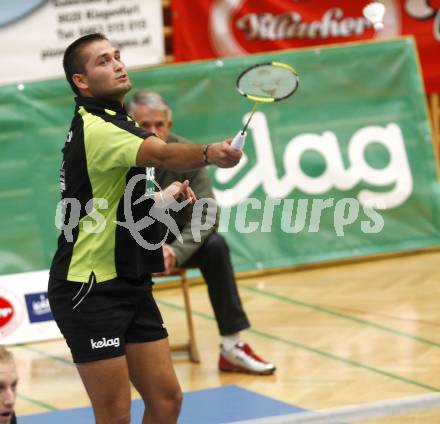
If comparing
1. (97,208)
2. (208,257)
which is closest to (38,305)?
(208,257)

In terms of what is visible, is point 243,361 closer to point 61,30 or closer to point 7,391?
point 7,391

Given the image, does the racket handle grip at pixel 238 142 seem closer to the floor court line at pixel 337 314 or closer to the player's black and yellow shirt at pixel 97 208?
the player's black and yellow shirt at pixel 97 208

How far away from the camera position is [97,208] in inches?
169

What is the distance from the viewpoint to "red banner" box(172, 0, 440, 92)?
9.82 m

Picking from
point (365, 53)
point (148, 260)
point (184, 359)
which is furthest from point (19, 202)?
point (148, 260)

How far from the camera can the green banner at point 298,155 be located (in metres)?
8.49

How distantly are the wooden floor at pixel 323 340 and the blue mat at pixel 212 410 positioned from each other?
4.5 inches

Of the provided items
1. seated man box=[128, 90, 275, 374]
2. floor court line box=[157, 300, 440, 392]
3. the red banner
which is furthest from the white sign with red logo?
the red banner

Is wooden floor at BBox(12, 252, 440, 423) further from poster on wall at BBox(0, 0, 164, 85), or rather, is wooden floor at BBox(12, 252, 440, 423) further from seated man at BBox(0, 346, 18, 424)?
seated man at BBox(0, 346, 18, 424)

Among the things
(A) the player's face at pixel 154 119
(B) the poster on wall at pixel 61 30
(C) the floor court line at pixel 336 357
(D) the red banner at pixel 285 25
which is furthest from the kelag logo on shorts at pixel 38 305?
(D) the red banner at pixel 285 25

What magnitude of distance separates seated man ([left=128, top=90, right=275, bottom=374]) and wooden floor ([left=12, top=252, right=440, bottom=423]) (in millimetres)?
115

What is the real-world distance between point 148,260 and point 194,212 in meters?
2.21

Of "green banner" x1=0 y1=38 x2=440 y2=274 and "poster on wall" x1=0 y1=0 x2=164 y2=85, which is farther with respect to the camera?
"poster on wall" x1=0 y1=0 x2=164 y2=85

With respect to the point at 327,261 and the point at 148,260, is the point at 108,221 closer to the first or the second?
the point at 148,260
